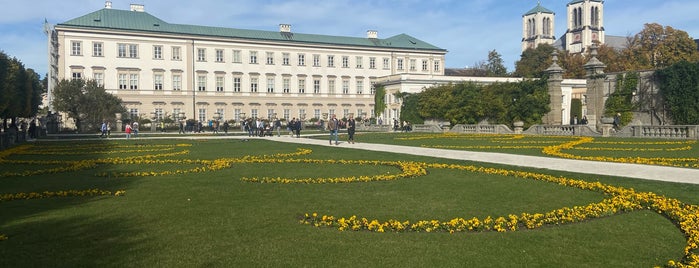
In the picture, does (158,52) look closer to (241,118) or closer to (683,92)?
(241,118)

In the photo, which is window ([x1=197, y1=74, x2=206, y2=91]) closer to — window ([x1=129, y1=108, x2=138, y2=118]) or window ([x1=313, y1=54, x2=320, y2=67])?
window ([x1=129, y1=108, x2=138, y2=118])

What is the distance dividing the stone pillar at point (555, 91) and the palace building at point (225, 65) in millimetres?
33624

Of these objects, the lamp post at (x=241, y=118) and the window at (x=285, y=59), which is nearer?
the lamp post at (x=241, y=118)

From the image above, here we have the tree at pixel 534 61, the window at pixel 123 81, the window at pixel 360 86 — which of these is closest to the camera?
the window at pixel 123 81

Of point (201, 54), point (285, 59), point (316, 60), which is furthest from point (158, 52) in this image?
point (316, 60)

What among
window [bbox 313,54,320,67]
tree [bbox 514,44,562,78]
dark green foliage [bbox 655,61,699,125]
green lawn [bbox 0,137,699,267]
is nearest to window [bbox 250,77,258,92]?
window [bbox 313,54,320,67]

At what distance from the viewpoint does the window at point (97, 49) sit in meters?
70.9

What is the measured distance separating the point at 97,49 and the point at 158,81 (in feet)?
27.8

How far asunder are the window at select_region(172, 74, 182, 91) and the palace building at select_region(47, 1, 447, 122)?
134 mm

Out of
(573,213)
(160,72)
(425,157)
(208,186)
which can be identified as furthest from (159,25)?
(573,213)

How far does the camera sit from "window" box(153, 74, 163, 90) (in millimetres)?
74625

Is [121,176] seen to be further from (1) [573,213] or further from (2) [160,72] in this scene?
(2) [160,72]

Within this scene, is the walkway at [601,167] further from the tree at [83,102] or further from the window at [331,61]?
the window at [331,61]

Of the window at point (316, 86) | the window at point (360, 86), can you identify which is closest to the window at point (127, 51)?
the window at point (316, 86)
